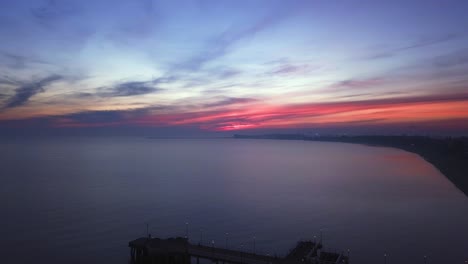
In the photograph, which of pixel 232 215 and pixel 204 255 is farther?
pixel 232 215

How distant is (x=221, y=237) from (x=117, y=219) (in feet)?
63.6

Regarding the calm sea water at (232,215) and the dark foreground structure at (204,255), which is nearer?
the dark foreground structure at (204,255)

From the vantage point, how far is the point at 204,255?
38.0 m

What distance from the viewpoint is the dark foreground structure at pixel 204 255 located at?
36781 millimetres

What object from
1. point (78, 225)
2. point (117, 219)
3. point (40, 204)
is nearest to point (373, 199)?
point (117, 219)

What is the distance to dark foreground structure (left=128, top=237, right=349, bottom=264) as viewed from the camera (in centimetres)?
3678

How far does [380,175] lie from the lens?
116688 mm

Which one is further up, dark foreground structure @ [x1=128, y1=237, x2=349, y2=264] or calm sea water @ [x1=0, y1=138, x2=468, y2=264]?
dark foreground structure @ [x1=128, y1=237, x2=349, y2=264]

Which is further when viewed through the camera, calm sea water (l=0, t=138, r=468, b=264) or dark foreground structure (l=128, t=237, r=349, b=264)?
calm sea water (l=0, t=138, r=468, b=264)

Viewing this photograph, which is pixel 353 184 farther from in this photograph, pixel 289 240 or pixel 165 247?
pixel 165 247

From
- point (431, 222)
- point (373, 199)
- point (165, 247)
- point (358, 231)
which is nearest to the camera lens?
point (165, 247)

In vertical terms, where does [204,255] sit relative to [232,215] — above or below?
above

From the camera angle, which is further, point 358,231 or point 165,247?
point 358,231

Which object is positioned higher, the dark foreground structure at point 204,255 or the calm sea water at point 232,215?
the dark foreground structure at point 204,255
